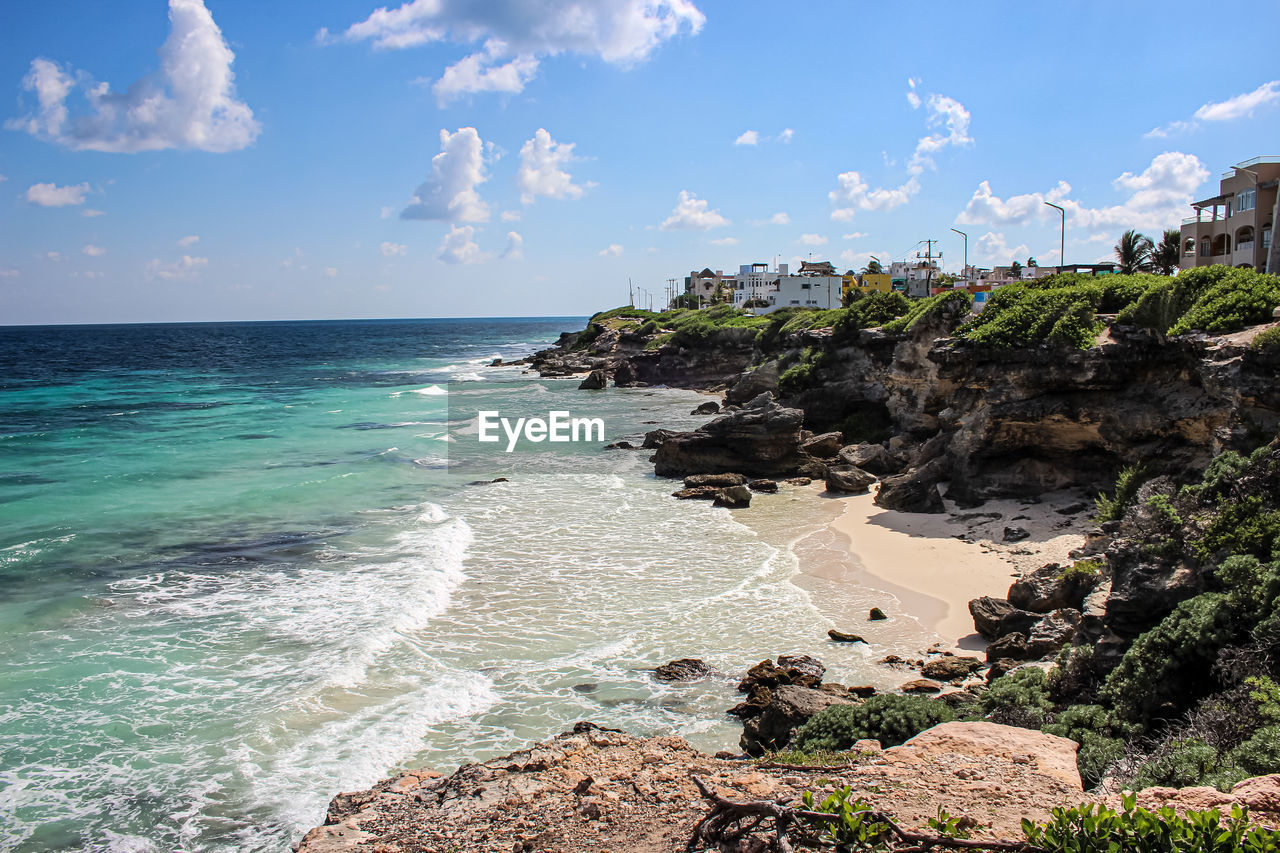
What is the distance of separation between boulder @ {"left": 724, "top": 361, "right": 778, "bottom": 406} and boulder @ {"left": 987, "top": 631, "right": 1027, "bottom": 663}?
108 feet

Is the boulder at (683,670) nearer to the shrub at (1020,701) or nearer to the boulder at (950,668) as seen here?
the boulder at (950,668)

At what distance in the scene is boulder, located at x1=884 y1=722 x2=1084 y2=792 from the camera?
6.81 metres

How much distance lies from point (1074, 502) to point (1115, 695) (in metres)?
14.0

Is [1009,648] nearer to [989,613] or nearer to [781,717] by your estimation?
[989,613]

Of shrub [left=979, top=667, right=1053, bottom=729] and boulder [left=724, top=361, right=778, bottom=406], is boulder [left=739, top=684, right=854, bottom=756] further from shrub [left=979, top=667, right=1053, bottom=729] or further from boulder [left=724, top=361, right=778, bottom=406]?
boulder [left=724, top=361, right=778, bottom=406]

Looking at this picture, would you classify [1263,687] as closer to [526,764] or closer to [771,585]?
[526,764]

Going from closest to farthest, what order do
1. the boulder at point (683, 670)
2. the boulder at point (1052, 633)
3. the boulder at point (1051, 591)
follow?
the boulder at point (1052, 633) < the boulder at point (683, 670) < the boulder at point (1051, 591)

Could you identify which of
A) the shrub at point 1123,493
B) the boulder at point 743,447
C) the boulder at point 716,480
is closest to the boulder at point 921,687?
the shrub at point 1123,493

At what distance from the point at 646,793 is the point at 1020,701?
5283mm

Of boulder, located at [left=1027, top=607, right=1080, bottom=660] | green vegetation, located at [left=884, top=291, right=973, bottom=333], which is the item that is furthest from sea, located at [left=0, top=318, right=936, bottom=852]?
green vegetation, located at [left=884, top=291, right=973, bottom=333]

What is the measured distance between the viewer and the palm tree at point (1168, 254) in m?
56.2

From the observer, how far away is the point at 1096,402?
70.0 ft

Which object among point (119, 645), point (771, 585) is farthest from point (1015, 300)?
point (119, 645)

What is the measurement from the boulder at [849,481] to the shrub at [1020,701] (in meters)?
16.2
